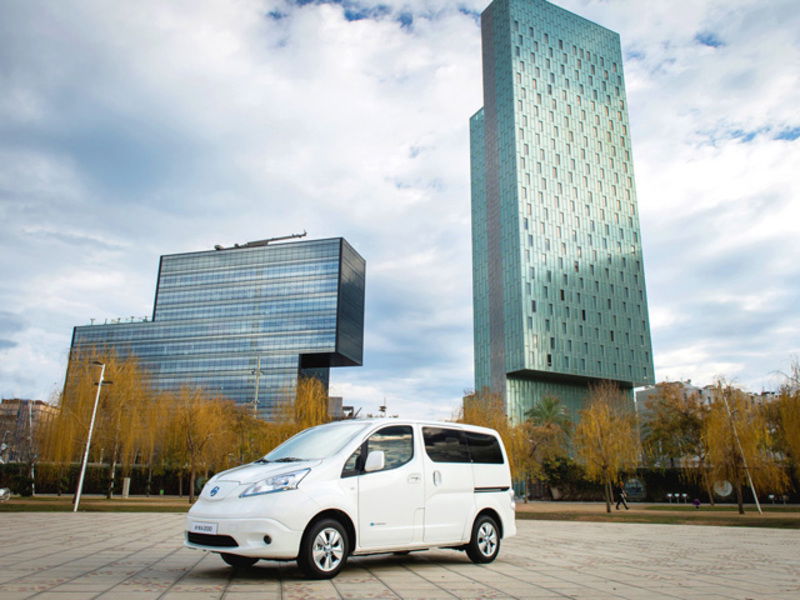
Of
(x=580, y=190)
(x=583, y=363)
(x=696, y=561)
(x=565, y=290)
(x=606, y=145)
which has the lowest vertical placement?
(x=696, y=561)

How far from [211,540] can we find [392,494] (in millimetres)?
2222

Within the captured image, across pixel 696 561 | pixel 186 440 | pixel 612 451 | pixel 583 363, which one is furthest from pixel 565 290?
pixel 696 561

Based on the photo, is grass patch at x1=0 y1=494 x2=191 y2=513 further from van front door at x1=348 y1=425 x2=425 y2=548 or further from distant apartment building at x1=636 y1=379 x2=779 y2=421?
distant apartment building at x1=636 y1=379 x2=779 y2=421

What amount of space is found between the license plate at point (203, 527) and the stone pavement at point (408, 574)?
0.50 meters

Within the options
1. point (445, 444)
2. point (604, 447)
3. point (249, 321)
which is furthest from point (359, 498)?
point (249, 321)

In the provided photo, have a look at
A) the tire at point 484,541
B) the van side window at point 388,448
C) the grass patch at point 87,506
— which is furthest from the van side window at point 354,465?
the grass patch at point 87,506

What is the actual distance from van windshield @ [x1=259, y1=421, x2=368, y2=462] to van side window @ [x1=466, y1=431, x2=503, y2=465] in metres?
1.93

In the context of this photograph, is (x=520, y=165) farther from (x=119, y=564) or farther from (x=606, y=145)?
(x=119, y=564)

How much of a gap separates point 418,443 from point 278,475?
84.9 inches

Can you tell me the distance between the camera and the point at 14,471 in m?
46.7

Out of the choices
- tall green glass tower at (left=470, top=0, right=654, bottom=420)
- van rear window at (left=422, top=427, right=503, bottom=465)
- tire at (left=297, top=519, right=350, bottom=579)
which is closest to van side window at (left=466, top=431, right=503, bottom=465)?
van rear window at (left=422, top=427, right=503, bottom=465)

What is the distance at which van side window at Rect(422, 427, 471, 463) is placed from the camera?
833 centimetres

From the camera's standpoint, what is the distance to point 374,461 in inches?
287

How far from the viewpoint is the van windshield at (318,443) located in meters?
7.48
